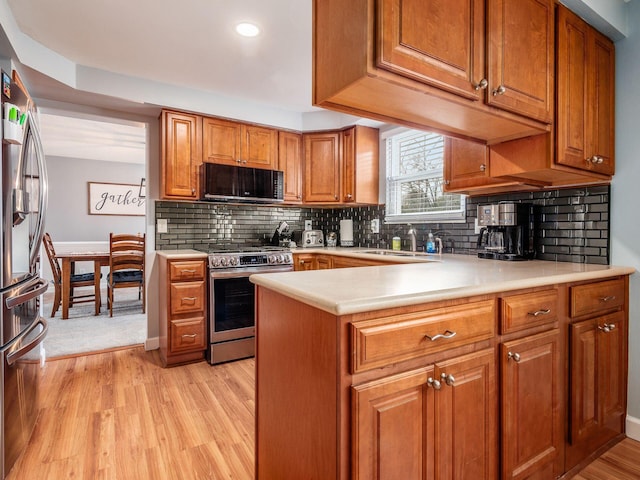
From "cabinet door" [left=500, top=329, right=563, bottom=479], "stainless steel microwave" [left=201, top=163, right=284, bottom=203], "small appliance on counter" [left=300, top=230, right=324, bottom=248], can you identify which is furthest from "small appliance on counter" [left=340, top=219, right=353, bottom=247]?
"cabinet door" [left=500, top=329, right=563, bottom=479]

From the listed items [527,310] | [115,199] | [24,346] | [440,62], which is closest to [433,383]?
[527,310]

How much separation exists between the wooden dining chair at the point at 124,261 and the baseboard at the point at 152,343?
1051mm

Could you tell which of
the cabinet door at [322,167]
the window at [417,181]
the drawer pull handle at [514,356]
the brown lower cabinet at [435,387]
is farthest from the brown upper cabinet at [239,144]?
the drawer pull handle at [514,356]

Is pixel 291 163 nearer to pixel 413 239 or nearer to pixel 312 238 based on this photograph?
pixel 312 238

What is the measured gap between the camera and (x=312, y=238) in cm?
408

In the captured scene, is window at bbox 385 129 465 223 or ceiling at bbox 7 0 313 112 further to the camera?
window at bbox 385 129 465 223

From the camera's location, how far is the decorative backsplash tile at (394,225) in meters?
2.04

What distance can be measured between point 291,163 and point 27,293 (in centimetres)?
259

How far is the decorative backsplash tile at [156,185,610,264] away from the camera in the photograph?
2037 millimetres

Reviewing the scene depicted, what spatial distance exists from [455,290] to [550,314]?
64 centimetres

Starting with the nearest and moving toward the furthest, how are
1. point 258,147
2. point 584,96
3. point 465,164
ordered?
1. point 584,96
2. point 465,164
3. point 258,147

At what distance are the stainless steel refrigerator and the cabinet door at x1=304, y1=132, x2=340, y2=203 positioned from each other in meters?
2.40

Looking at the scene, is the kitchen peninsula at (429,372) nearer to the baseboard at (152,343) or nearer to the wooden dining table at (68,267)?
the baseboard at (152,343)

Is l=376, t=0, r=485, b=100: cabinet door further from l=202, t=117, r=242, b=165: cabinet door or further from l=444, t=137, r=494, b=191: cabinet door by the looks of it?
l=202, t=117, r=242, b=165: cabinet door
